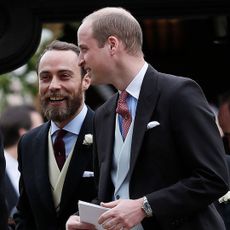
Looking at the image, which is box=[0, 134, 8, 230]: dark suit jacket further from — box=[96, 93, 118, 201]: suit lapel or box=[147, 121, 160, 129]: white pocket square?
box=[147, 121, 160, 129]: white pocket square

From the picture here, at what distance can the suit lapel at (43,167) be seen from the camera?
600cm

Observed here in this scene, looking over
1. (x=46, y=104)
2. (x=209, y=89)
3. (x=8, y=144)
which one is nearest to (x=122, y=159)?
(x=46, y=104)

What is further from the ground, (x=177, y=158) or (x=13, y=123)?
(x=177, y=158)

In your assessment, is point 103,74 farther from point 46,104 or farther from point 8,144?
point 8,144

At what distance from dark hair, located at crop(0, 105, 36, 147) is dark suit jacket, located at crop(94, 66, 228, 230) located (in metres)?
4.59

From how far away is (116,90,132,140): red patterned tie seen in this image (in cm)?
503

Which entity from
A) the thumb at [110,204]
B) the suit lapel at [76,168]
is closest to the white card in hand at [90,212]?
the thumb at [110,204]

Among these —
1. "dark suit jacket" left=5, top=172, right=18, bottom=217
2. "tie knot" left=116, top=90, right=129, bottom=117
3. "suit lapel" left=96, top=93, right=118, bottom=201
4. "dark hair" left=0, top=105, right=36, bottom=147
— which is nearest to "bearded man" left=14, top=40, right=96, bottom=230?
"suit lapel" left=96, top=93, right=118, bottom=201

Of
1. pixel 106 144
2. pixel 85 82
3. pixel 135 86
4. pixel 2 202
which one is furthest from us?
pixel 2 202

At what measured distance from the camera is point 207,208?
489cm

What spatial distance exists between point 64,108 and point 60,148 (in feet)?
0.84

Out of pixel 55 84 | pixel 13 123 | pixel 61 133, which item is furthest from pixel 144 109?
pixel 13 123

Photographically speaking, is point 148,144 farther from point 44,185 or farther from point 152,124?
point 44,185

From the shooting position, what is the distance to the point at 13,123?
9570 mm
